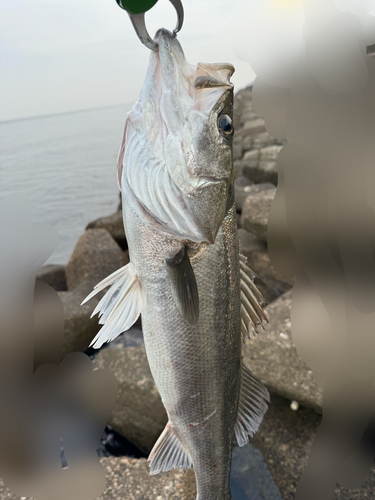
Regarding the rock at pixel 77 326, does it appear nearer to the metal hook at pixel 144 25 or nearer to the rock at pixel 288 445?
the rock at pixel 288 445

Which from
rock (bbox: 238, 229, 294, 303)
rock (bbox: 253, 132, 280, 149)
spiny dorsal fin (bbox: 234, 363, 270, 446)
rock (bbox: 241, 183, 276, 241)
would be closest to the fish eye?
spiny dorsal fin (bbox: 234, 363, 270, 446)

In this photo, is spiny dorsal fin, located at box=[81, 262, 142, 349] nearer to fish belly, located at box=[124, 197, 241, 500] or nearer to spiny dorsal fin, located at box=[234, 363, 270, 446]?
fish belly, located at box=[124, 197, 241, 500]

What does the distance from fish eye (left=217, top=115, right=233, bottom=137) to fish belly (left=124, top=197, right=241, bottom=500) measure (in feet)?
0.60

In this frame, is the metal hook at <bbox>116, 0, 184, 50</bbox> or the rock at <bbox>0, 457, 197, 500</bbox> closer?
the metal hook at <bbox>116, 0, 184, 50</bbox>

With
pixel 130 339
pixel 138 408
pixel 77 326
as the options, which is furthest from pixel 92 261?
pixel 138 408

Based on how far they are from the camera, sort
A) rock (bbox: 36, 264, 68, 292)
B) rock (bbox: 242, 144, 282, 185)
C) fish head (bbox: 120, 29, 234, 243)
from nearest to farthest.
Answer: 1. fish head (bbox: 120, 29, 234, 243)
2. rock (bbox: 36, 264, 68, 292)
3. rock (bbox: 242, 144, 282, 185)

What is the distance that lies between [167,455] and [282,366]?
110 cm

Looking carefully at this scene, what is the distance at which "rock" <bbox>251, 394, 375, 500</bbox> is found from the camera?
1532 mm

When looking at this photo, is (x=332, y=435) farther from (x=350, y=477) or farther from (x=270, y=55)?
(x=270, y=55)

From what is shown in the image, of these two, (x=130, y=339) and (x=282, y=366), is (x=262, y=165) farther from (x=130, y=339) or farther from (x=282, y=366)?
(x=282, y=366)

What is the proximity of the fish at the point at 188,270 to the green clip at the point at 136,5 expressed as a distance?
6cm

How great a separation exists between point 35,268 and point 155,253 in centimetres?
56

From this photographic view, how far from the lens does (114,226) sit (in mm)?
3723

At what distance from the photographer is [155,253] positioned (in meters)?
0.80
